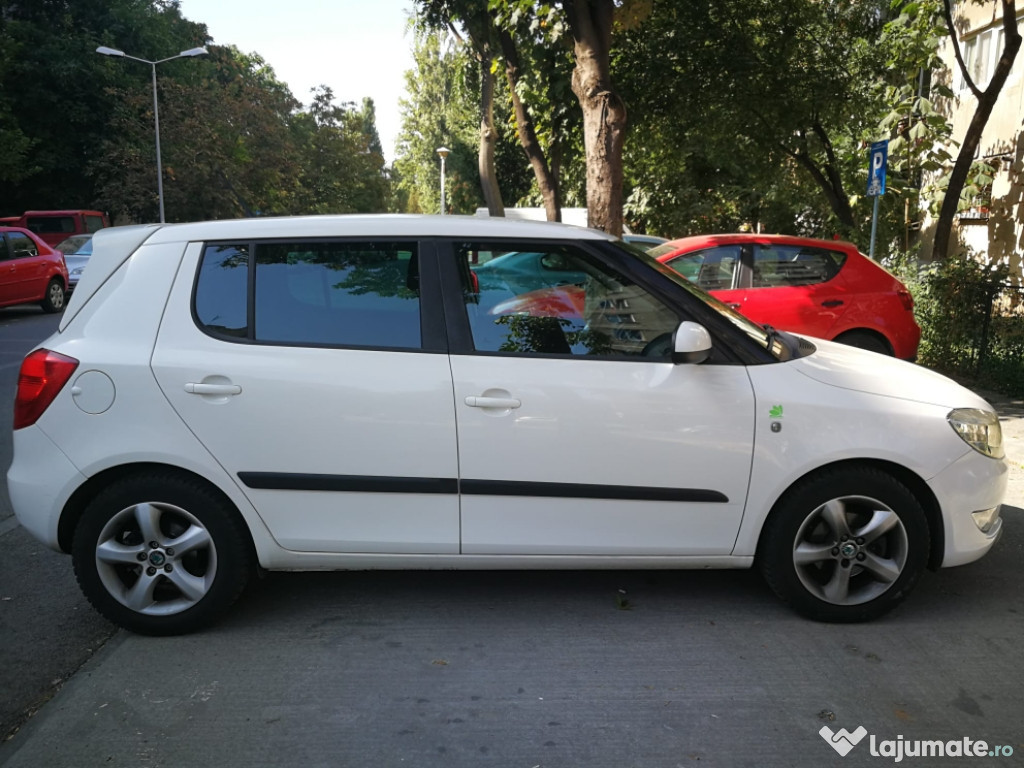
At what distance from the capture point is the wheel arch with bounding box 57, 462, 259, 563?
3590mm

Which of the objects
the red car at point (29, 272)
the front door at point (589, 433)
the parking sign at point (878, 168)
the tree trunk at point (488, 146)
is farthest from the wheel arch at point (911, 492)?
the tree trunk at point (488, 146)

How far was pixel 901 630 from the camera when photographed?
3738 mm

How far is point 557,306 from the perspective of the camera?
12.2 feet

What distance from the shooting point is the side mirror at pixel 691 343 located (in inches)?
136

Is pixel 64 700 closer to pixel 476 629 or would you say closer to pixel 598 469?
pixel 476 629

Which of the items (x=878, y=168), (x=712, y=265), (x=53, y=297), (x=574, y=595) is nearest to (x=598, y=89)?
(x=712, y=265)

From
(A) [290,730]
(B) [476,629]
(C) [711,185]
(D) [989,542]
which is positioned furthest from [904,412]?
(C) [711,185]

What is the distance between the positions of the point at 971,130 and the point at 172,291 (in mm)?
10954

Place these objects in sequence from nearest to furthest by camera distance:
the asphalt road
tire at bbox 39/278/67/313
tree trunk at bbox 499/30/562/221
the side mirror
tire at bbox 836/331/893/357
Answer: the asphalt road, the side mirror, tire at bbox 836/331/893/357, tree trunk at bbox 499/30/562/221, tire at bbox 39/278/67/313

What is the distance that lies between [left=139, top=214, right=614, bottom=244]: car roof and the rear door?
0.05 metres

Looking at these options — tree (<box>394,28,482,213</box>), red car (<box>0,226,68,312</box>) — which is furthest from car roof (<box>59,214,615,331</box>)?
tree (<box>394,28,482,213</box>)

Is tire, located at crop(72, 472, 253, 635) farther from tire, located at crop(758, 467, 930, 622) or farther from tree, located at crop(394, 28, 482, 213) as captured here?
tree, located at crop(394, 28, 482, 213)

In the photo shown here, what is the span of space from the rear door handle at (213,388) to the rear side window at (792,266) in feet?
19.5

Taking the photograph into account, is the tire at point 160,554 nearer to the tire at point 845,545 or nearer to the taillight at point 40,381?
the taillight at point 40,381
